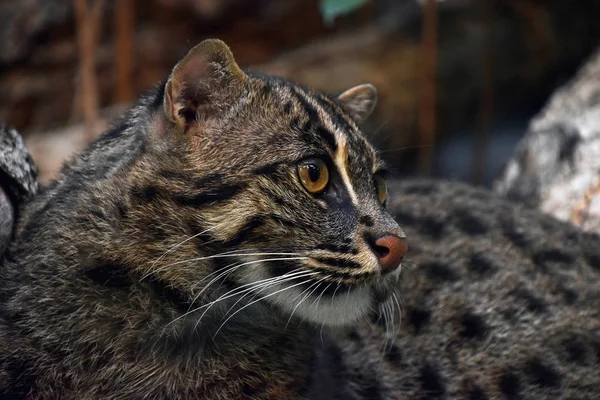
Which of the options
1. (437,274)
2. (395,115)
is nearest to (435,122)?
(395,115)

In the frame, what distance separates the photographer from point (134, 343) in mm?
3816

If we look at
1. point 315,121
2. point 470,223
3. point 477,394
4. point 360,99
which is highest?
point 360,99

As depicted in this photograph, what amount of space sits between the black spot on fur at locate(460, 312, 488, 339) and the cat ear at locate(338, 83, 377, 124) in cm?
116

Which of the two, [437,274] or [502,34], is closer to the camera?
[437,274]

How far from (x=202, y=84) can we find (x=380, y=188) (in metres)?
0.93

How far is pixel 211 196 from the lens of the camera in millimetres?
3721

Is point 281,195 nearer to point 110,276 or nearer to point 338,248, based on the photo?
point 338,248

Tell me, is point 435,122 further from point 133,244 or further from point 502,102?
point 133,244

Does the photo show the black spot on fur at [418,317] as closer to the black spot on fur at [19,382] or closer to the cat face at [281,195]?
the cat face at [281,195]

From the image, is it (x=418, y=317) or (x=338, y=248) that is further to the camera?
(x=418, y=317)

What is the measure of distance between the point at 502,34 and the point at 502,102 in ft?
2.31

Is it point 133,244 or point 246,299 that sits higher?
point 133,244

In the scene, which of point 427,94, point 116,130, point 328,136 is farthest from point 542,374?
point 427,94

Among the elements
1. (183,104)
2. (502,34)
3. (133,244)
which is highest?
(502,34)
